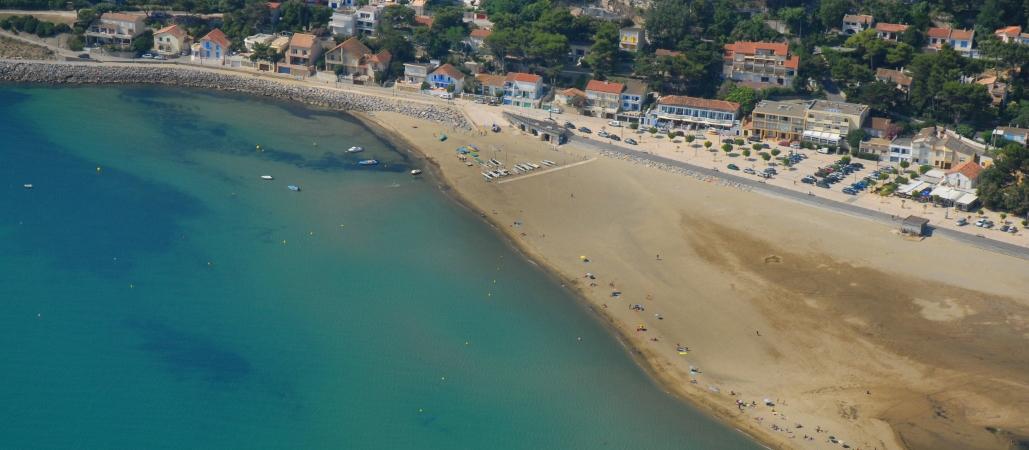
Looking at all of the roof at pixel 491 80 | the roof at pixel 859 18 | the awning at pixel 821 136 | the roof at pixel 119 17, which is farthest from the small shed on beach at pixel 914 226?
the roof at pixel 119 17

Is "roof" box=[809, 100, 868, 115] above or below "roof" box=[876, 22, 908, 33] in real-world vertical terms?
below

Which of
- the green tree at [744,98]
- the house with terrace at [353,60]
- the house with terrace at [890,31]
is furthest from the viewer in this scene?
the house with terrace at [353,60]

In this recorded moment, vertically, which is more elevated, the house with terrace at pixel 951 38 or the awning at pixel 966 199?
the house with terrace at pixel 951 38

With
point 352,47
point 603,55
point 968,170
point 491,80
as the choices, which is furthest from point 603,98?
point 968,170

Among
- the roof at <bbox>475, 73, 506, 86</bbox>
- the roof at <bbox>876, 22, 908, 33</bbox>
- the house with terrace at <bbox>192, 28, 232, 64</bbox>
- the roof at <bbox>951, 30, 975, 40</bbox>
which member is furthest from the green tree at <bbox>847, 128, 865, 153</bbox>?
the house with terrace at <bbox>192, 28, 232, 64</bbox>

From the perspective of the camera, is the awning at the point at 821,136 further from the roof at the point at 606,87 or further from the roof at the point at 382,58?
the roof at the point at 382,58

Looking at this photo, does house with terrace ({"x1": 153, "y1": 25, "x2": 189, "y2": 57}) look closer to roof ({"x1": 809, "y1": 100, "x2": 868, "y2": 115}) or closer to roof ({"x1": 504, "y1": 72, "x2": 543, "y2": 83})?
roof ({"x1": 504, "y1": 72, "x2": 543, "y2": 83})

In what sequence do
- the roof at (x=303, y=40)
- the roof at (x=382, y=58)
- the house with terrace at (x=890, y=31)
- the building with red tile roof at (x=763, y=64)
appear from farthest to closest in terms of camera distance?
the roof at (x=303, y=40) → the roof at (x=382, y=58) → the house with terrace at (x=890, y=31) → the building with red tile roof at (x=763, y=64)
